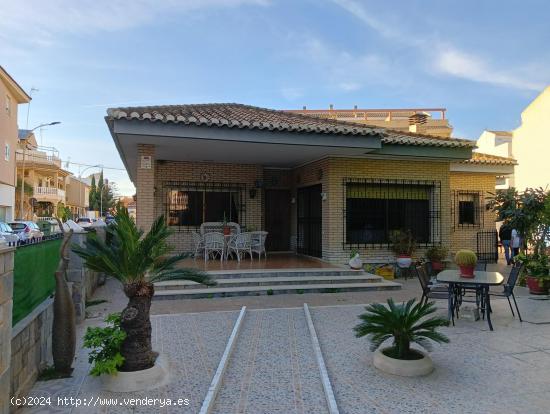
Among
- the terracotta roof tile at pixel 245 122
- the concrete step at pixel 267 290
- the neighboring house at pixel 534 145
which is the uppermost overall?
the neighboring house at pixel 534 145

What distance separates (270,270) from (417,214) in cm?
543

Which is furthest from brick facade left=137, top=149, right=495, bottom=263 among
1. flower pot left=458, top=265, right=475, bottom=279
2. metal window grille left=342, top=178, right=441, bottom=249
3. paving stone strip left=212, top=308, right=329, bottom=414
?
paving stone strip left=212, top=308, right=329, bottom=414

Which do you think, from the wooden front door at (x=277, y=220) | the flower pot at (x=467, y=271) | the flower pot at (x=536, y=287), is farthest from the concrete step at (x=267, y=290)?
the wooden front door at (x=277, y=220)

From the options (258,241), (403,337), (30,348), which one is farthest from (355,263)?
(30,348)

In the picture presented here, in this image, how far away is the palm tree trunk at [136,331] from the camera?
13.3ft

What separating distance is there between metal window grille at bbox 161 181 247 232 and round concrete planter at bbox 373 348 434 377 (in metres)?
9.25

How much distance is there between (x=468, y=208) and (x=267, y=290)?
9634 mm

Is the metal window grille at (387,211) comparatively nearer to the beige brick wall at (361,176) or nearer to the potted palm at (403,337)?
the beige brick wall at (361,176)

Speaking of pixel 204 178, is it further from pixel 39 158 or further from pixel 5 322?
pixel 39 158

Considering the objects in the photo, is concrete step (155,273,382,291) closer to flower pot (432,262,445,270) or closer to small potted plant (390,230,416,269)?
small potted plant (390,230,416,269)

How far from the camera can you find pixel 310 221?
1306cm

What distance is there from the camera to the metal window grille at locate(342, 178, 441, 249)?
38.8 ft

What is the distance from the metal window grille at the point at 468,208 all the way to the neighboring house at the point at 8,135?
93.8 feet

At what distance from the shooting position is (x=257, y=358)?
16.1ft
